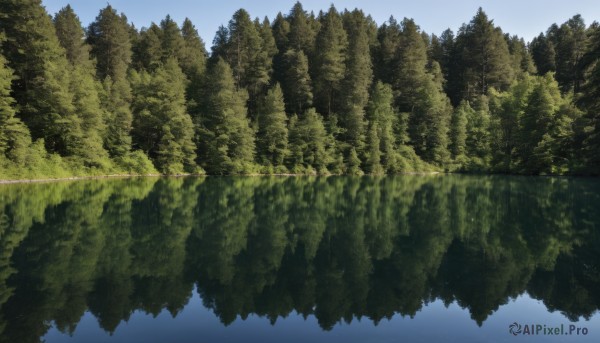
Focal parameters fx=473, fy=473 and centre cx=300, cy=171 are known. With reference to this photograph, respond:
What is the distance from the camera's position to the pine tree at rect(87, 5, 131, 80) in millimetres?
63500

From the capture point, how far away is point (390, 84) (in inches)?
3027

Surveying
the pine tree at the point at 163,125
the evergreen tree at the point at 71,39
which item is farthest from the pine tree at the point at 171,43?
the pine tree at the point at 163,125

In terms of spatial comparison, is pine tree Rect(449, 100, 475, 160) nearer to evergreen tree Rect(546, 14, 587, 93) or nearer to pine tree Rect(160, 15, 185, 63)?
evergreen tree Rect(546, 14, 587, 93)

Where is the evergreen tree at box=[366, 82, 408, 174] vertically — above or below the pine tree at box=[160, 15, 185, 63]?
below

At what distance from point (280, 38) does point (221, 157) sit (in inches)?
1198

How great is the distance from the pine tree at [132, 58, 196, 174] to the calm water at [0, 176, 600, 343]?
103 feet

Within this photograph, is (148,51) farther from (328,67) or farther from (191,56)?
(328,67)

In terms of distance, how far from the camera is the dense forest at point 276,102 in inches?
1609

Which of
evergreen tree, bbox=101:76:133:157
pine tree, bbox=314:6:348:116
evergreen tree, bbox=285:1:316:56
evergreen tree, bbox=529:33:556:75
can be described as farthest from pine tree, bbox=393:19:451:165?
evergreen tree, bbox=101:76:133:157

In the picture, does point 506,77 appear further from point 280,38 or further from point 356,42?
point 280,38

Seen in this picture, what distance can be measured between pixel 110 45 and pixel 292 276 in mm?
62209

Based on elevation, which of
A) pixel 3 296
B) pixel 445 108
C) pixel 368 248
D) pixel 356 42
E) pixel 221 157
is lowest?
pixel 3 296

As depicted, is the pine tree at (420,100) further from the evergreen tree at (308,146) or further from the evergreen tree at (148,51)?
the evergreen tree at (148,51)

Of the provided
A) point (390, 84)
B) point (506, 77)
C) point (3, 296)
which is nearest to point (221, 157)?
point (390, 84)
